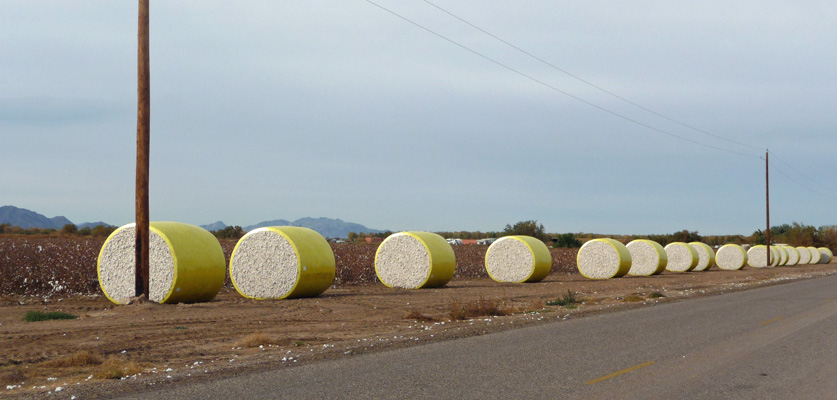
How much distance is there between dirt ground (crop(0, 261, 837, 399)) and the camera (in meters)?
9.66

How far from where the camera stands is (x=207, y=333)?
1389 centimetres

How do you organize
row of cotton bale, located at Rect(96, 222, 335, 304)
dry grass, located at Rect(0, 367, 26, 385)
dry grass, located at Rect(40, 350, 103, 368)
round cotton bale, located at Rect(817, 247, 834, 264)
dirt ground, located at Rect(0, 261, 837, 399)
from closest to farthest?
1. dry grass, located at Rect(0, 367, 26, 385)
2. dirt ground, located at Rect(0, 261, 837, 399)
3. dry grass, located at Rect(40, 350, 103, 368)
4. row of cotton bale, located at Rect(96, 222, 335, 304)
5. round cotton bale, located at Rect(817, 247, 834, 264)

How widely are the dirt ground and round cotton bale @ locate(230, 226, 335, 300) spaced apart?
61cm

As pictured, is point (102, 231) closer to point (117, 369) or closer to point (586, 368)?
point (117, 369)

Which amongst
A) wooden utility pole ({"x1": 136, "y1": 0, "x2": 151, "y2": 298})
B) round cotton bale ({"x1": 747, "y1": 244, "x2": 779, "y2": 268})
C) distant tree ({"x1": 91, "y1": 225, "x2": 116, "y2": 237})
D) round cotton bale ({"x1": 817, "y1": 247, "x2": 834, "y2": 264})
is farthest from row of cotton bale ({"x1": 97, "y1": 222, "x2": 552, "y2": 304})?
round cotton bale ({"x1": 817, "y1": 247, "x2": 834, "y2": 264})

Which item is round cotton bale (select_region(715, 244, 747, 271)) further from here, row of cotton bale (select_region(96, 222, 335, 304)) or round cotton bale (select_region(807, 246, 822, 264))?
row of cotton bale (select_region(96, 222, 335, 304))

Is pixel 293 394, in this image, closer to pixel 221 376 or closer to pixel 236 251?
pixel 221 376

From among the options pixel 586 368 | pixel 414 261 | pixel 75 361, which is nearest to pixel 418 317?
pixel 586 368

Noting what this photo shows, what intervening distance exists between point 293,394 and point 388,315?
994 cm

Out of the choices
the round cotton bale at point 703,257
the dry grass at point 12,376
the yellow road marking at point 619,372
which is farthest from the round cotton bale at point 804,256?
the dry grass at point 12,376

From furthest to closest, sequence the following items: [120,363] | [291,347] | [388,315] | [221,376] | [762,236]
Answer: [762,236]
[388,315]
[291,347]
[120,363]
[221,376]

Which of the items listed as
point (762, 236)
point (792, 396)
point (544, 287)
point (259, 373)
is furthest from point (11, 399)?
point (762, 236)

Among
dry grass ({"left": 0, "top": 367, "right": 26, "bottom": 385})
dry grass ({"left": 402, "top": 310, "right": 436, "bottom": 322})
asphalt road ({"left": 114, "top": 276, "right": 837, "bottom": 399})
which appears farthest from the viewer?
dry grass ({"left": 402, "top": 310, "right": 436, "bottom": 322})

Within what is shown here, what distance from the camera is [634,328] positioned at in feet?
47.8
